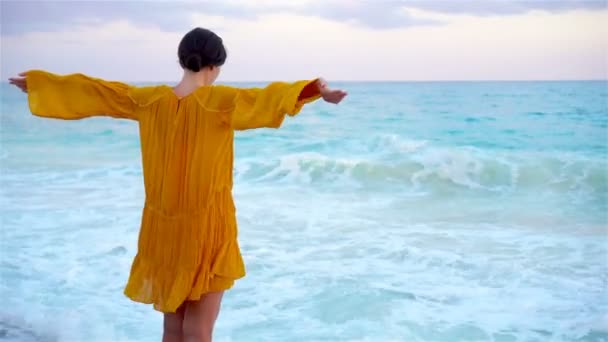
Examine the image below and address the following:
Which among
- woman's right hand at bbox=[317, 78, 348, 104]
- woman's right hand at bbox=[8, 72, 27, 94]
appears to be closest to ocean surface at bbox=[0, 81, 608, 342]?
woman's right hand at bbox=[8, 72, 27, 94]

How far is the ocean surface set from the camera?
171 inches

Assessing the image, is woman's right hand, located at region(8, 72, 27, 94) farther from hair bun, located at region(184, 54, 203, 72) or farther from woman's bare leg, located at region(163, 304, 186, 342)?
woman's bare leg, located at region(163, 304, 186, 342)

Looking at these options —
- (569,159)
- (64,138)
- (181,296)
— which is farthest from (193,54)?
(64,138)

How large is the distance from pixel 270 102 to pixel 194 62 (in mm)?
257

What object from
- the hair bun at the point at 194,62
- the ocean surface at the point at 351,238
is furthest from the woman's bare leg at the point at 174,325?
the ocean surface at the point at 351,238

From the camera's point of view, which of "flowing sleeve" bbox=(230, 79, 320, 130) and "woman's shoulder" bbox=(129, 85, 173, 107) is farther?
"woman's shoulder" bbox=(129, 85, 173, 107)

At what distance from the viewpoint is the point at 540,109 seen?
2039 centimetres

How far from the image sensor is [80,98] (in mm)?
2459

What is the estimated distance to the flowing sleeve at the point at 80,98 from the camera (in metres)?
2.45

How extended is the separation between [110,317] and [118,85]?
2.20 meters

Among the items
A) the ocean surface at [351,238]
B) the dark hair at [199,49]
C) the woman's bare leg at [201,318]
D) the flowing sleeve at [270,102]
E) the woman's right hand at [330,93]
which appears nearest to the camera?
the woman's right hand at [330,93]

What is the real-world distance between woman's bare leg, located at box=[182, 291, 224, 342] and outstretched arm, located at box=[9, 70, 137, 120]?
0.58 metres

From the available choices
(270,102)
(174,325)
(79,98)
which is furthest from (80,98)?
(174,325)

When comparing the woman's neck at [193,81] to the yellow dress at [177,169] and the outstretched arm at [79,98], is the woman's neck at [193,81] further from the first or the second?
the outstretched arm at [79,98]
